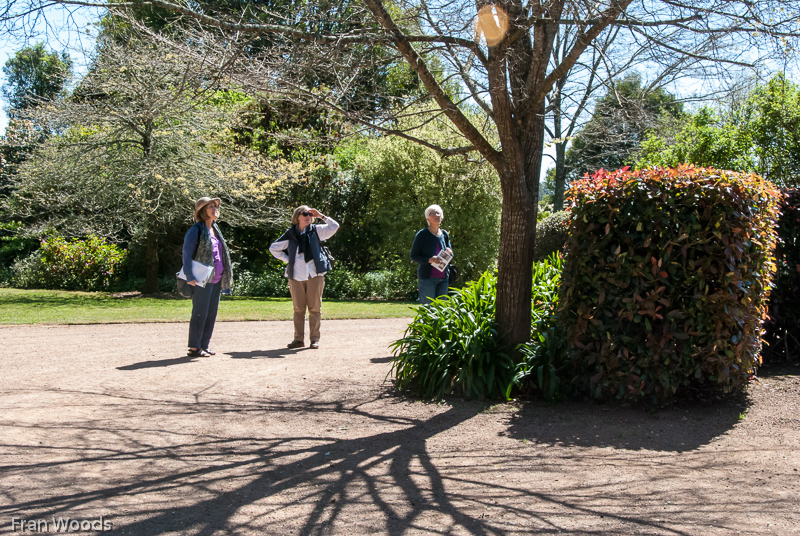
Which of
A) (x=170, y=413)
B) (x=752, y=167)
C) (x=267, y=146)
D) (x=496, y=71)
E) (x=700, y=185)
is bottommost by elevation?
(x=170, y=413)

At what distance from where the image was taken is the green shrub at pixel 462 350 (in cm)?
555

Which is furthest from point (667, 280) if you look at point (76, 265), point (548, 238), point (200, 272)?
point (76, 265)

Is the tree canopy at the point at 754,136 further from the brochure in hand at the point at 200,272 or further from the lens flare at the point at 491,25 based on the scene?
the brochure in hand at the point at 200,272

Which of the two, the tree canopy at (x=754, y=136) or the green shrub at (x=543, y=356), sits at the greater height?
the tree canopy at (x=754, y=136)

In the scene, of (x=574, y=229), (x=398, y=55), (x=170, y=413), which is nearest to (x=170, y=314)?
(x=170, y=413)

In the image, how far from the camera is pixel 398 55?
18.8ft

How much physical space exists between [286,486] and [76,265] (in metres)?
19.1

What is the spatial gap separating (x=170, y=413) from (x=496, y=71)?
390 cm

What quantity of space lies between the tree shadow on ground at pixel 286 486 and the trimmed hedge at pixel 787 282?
2975mm

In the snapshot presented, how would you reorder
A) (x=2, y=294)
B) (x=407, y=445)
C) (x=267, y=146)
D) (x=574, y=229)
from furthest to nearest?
(x=267, y=146)
(x=2, y=294)
(x=574, y=229)
(x=407, y=445)

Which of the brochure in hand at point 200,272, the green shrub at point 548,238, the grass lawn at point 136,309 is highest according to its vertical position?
the green shrub at point 548,238

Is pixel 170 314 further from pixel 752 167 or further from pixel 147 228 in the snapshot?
pixel 752 167

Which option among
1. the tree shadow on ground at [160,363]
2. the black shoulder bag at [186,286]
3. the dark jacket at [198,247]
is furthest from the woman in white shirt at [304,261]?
the tree shadow on ground at [160,363]

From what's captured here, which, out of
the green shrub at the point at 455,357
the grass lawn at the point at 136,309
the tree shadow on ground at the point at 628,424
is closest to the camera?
the tree shadow on ground at the point at 628,424
